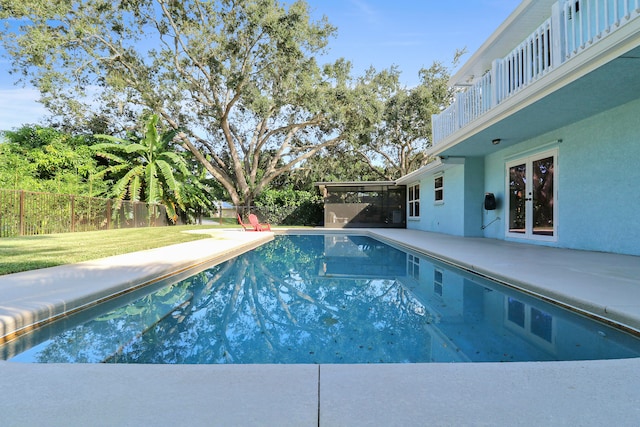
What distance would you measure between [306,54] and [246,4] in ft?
11.7

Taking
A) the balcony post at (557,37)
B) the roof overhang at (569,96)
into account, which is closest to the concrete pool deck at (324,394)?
the roof overhang at (569,96)

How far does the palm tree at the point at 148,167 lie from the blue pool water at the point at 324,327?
14489 millimetres

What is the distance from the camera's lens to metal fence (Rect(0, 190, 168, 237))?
11.5m

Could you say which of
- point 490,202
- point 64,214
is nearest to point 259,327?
point 490,202

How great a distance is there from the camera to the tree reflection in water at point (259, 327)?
281 centimetres

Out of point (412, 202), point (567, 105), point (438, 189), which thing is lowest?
A: point (412, 202)

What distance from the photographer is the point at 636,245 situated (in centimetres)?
653

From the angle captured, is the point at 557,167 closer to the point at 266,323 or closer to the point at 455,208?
the point at 455,208

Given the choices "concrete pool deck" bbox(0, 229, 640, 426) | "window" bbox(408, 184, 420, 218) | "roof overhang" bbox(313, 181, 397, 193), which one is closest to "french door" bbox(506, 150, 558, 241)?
"concrete pool deck" bbox(0, 229, 640, 426)

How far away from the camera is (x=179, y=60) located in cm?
1906

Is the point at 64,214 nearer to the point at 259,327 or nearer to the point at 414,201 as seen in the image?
the point at 259,327

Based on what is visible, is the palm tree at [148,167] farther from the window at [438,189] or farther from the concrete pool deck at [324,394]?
the concrete pool deck at [324,394]

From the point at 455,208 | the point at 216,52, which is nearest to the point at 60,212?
the point at 216,52

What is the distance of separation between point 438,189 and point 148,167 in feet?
46.6
